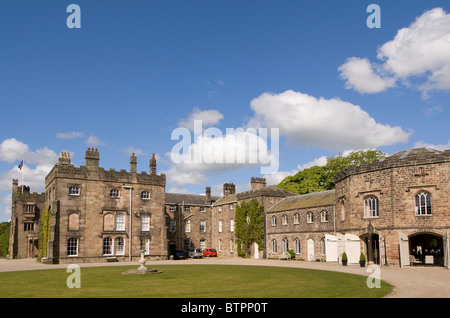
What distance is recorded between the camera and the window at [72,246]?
137 ft

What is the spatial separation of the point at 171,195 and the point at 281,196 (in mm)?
17315

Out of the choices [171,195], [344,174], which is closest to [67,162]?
[171,195]

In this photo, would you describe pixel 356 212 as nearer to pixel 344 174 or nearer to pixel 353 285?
pixel 344 174

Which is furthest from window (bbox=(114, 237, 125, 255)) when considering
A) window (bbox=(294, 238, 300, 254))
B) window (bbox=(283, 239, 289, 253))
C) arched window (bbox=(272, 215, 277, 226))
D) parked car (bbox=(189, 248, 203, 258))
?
window (bbox=(294, 238, 300, 254))

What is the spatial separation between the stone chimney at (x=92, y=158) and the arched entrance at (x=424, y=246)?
104 ft

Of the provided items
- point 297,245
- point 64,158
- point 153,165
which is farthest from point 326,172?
point 64,158

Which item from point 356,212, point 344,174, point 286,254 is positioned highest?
point 344,174

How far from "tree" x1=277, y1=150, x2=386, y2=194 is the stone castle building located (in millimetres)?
9656

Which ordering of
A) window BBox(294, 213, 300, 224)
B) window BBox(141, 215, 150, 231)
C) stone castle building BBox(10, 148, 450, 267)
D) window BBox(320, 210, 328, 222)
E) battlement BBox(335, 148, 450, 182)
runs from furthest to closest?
1. window BBox(141, 215, 150, 231)
2. window BBox(294, 213, 300, 224)
3. window BBox(320, 210, 328, 222)
4. stone castle building BBox(10, 148, 450, 267)
5. battlement BBox(335, 148, 450, 182)

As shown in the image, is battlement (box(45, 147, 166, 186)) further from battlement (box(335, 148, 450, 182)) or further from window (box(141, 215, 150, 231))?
battlement (box(335, 148, 450, 182))

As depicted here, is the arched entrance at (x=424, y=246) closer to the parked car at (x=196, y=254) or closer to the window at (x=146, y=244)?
the parked car at (x=196, y=254)

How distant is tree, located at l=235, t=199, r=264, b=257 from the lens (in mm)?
48750
